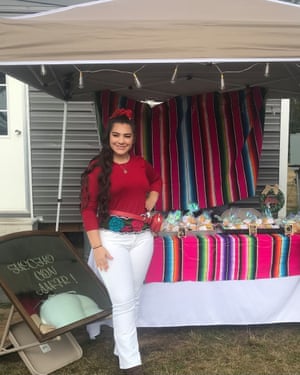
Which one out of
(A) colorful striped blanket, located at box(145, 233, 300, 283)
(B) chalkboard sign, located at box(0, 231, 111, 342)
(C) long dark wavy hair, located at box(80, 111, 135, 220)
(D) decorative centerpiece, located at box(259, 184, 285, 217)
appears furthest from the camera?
(D) decorative centerpiece, located at box(259, 184, 285, 217)

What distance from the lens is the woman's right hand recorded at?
2393mm

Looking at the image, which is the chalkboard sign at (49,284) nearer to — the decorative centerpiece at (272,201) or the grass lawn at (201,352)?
the grass lawn at (201,352)

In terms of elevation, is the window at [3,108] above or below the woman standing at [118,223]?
above

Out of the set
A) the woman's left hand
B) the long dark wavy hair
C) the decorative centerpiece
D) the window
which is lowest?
the decorative centerpiece

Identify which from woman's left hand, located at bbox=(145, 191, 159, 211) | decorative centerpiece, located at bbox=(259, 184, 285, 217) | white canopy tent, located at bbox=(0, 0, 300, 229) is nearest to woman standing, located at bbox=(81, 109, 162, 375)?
woman's left hand, located at bbox=(145, 191, 159, 211)

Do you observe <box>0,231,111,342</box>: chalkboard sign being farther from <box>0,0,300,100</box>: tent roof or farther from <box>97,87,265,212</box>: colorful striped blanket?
<box>97,87,265,212</box>: colorful striped blanket

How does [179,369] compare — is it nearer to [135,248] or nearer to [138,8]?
[135,248]

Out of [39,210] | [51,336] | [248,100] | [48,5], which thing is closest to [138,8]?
[248,100]

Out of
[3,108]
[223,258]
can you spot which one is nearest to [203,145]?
[223,258]

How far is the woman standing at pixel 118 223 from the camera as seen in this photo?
241cm

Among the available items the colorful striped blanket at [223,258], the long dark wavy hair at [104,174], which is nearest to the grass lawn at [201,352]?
the colorful striped blanket at [223,258]

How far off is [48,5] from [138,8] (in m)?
2.67

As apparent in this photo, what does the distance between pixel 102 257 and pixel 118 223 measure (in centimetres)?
21

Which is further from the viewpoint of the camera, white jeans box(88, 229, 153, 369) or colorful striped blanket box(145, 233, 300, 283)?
colorful striped blanket box(145, 233, 300, 283)
